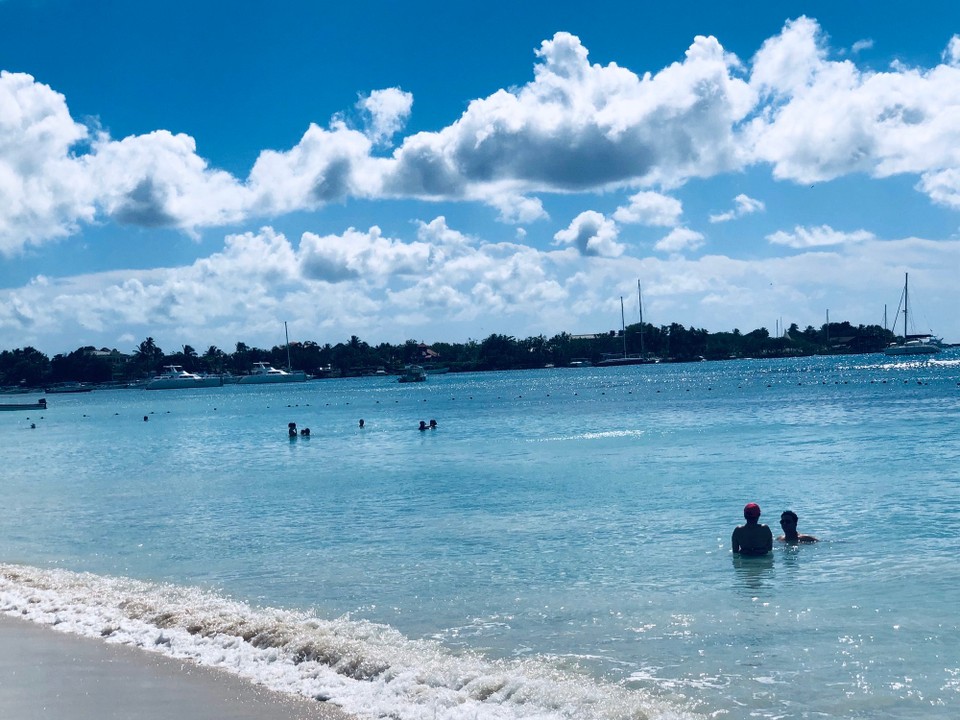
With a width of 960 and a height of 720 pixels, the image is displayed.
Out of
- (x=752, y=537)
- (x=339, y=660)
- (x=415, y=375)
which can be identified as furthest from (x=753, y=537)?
(x=415, y=375)

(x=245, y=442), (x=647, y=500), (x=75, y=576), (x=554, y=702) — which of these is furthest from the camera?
(x=245, y=442)

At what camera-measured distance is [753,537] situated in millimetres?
17344

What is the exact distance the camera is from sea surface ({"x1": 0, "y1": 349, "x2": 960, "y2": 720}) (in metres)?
11.1

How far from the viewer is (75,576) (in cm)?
1852

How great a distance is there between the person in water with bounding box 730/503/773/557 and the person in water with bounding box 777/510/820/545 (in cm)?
108

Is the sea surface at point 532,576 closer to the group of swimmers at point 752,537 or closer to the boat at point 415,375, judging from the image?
the group of swimmers at point 752,537

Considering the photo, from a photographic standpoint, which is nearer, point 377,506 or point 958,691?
point 958,691

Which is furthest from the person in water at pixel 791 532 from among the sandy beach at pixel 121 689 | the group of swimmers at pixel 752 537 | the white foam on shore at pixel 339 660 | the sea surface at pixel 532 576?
the sandy beach at pixel 121 689

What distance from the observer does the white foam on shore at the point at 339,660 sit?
34.1 feet

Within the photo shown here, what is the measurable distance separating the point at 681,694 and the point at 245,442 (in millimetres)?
48642

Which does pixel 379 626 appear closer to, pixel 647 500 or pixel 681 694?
pixel 681 694

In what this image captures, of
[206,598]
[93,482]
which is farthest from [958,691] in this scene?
[93,482]

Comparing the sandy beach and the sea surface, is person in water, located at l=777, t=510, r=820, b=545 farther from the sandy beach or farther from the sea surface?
the sandy beach

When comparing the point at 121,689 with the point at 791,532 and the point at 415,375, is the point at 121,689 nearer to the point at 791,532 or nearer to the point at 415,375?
the point at 791,532
